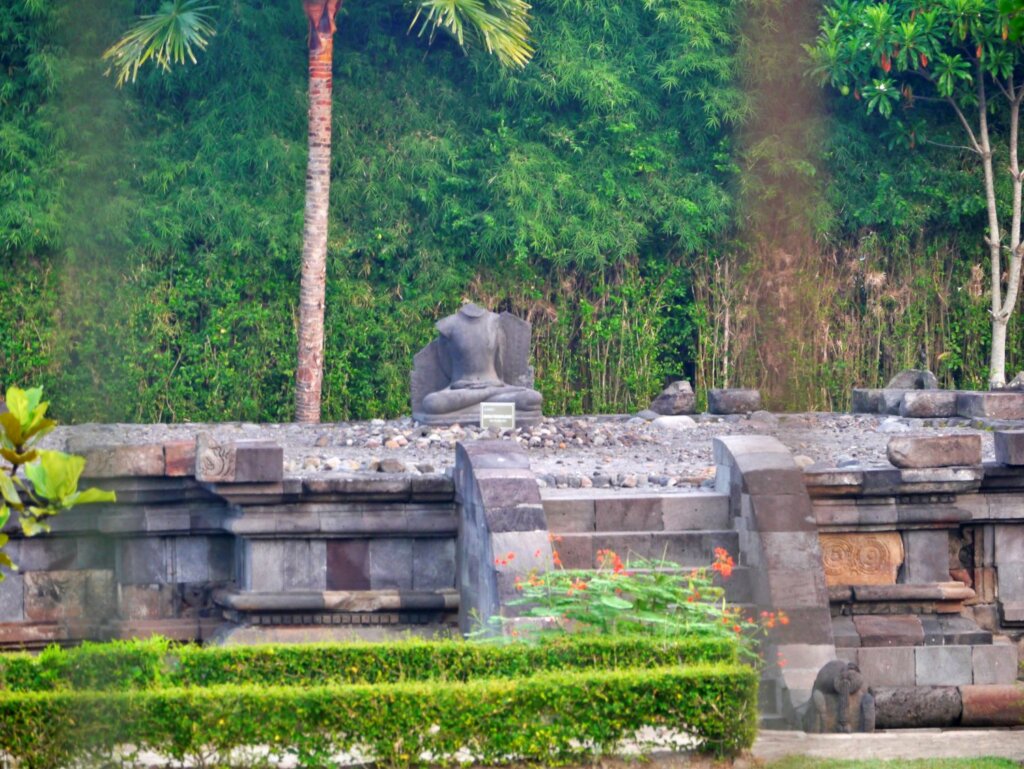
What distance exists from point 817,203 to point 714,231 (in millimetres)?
1998

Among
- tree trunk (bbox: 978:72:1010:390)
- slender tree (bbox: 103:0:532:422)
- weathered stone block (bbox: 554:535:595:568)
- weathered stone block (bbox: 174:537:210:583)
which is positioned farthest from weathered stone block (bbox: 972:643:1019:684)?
slender tree (bbox: 103:0:532:422)

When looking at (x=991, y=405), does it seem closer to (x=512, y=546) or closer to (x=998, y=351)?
(x=998, y=351)

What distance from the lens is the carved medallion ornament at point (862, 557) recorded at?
7770 millimetres

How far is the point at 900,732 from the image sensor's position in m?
6.13

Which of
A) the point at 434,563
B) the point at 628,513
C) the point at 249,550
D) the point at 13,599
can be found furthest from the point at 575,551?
the point at 13,599

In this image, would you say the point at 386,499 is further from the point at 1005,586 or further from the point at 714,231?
the point at 714,231

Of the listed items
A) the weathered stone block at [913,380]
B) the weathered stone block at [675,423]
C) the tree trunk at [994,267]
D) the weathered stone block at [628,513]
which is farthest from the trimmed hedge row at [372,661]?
the tree trunk at [994,267]

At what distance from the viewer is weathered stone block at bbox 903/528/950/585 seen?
7.81 metres

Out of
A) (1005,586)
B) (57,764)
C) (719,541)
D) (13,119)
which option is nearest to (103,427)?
(57,764)

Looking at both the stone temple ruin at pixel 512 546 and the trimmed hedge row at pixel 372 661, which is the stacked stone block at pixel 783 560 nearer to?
the stone temple ruin at pixel 512 546

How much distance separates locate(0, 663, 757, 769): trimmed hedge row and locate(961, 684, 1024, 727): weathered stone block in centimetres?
175

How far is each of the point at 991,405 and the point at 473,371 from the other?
13.8 feet

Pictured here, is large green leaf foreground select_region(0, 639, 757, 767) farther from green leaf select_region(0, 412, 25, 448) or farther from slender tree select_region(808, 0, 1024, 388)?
slender tree select_region(808, 0, 1024, 388)

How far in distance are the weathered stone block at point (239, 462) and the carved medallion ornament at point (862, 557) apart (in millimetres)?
2880
